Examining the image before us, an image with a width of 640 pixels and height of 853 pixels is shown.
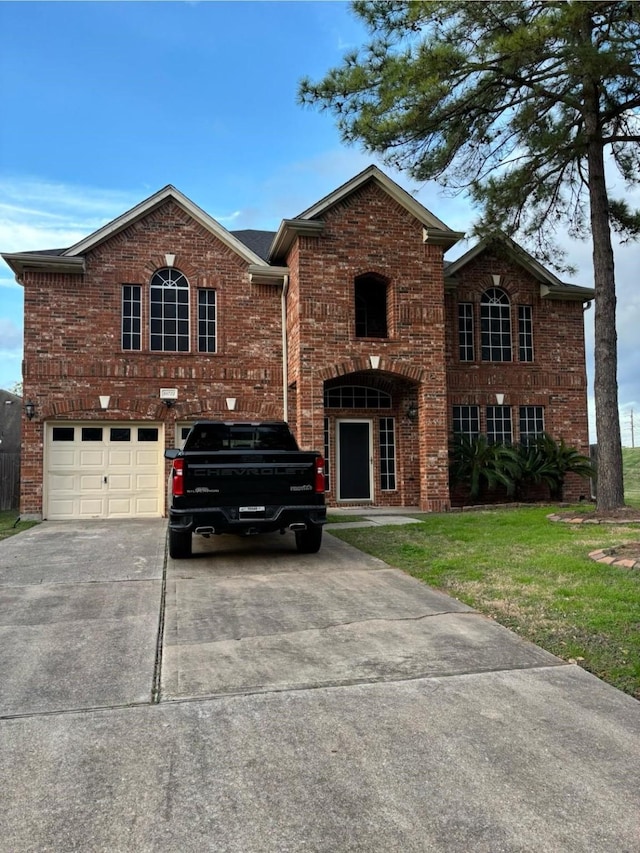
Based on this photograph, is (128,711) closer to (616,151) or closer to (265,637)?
(265,637)

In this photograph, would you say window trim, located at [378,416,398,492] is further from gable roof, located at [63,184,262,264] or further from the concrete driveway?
the concrete driveway

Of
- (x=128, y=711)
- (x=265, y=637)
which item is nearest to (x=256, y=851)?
(x=128, y=711)

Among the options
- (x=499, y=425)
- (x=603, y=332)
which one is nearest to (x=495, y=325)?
(x=499, y=425)

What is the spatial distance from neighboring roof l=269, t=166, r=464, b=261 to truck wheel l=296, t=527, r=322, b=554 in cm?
762

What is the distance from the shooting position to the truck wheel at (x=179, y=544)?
7.95 meters

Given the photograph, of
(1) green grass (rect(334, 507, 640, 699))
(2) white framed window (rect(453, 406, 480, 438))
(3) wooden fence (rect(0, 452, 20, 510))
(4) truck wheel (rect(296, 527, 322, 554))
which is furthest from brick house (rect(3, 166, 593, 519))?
(4) truck wheel (rect(296, 527, 322, 554))

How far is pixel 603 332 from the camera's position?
11977 mm

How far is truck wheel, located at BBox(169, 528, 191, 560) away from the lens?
795 cm

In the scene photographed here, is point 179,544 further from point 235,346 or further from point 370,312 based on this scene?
point 370,312

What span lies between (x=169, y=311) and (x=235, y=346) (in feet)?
5.65

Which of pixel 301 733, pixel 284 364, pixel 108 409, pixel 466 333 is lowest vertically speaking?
pixel 301 733

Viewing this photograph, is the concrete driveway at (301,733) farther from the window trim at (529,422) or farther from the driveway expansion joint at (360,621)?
the window trim at (529,422)

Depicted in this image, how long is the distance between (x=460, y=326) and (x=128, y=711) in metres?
14.4

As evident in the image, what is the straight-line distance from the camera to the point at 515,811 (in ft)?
8.33
